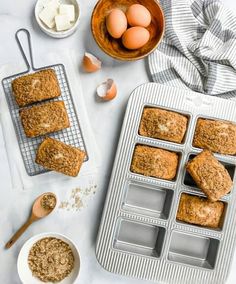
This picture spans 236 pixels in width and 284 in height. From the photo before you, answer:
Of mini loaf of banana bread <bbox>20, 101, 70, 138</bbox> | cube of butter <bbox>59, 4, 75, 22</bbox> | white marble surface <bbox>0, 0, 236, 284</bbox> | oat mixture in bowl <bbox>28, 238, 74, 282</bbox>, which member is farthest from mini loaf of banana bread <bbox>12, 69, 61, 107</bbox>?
oat mixture in bowl <bbox>28, 238, 74, 282</bbox>

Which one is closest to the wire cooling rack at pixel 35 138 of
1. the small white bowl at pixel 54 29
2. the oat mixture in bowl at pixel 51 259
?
the small white bowl at pixel 54 29

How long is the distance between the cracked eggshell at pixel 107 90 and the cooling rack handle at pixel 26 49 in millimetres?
344

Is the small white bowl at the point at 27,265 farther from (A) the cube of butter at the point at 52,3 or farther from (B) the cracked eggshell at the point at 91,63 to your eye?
(A) the cube of butter at the point at 52,3

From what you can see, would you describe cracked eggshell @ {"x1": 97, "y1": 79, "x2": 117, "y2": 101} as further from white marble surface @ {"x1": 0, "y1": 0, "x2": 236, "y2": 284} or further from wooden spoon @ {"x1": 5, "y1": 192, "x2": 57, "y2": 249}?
wooden spoon @ {"x1": 5, "y1": 192, "x2": 57, "y2": 249}

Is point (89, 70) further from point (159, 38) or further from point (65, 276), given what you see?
point (65, 276)

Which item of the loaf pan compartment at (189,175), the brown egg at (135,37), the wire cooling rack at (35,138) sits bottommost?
the loaf pan compartment at (189,175)

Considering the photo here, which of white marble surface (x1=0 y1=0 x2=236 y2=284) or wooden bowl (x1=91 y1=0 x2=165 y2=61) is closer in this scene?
wooden bowl (x1=91 y1=0 x2=165 y2=61)

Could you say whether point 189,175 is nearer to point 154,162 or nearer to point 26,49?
point 154,162

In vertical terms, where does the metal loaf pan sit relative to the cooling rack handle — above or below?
below

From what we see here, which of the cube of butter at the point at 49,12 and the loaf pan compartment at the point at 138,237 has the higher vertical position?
the cube of butter at the point at 49,12

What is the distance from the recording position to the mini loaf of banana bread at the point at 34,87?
206 centimetres

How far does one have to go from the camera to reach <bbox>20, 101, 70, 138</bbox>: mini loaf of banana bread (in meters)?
2.07

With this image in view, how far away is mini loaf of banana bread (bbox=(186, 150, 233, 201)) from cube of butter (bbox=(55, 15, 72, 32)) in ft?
2.84

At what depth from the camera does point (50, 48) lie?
2189 mm
